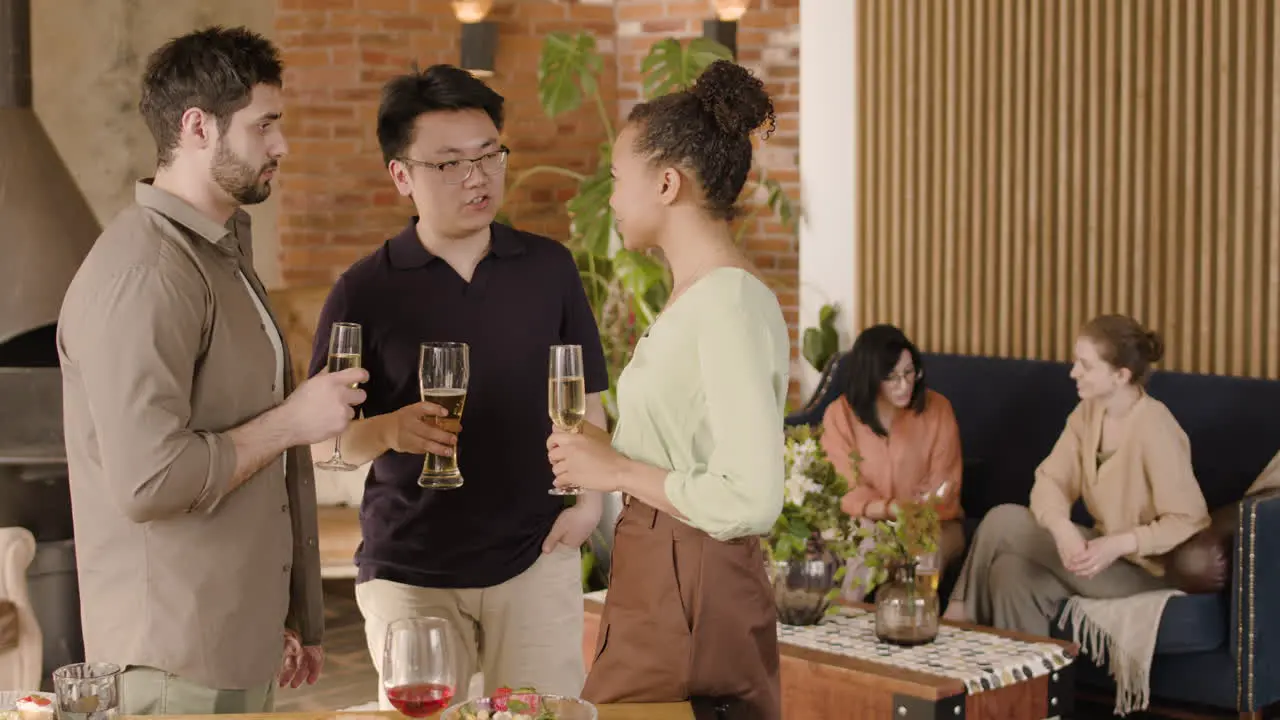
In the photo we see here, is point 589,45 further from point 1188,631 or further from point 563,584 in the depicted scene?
point 563,584

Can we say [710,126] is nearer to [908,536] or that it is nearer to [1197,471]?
[908,536]

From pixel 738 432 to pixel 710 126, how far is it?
44 centimetres

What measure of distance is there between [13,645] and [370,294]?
2060 millimetres

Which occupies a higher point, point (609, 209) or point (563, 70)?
point (563, 70)

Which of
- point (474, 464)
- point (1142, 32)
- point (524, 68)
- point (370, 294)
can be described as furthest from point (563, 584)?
point (524, 68)

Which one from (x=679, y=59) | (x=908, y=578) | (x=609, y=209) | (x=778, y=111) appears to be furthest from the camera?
(x=778, y=111)

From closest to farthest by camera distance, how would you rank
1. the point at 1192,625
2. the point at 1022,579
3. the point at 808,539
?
the point at 808,539
the point at 1192,625
the point at 1022,579

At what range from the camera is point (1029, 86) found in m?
5.69

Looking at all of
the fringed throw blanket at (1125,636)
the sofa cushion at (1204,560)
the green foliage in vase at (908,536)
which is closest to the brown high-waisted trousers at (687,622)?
the green foliage in vase at (908,536)

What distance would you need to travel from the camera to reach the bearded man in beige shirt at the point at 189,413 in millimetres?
2049

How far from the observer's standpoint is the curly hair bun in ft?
6.92

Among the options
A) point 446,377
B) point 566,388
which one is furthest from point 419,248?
point 566,388

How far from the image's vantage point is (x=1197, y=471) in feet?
15.6

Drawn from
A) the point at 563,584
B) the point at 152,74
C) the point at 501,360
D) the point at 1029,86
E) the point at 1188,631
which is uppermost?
the point at 1029,86
